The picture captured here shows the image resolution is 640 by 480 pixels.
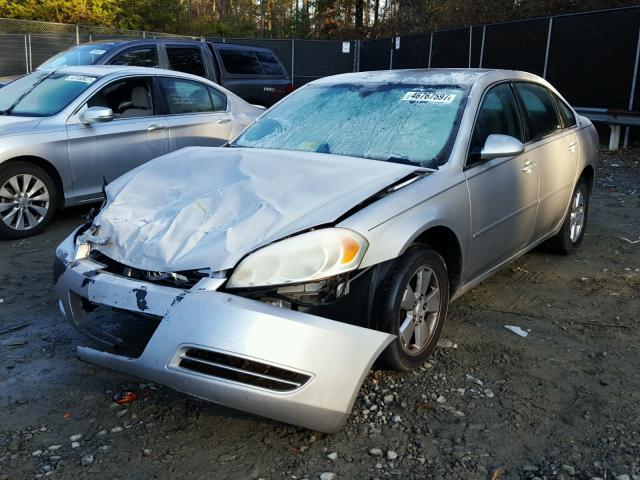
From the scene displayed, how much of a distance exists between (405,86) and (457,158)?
0.84 metres

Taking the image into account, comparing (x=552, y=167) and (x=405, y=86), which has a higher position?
(x=405, y=86)

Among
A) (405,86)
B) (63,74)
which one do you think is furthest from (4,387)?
(63,74)

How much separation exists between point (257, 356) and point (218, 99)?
5.71 metres

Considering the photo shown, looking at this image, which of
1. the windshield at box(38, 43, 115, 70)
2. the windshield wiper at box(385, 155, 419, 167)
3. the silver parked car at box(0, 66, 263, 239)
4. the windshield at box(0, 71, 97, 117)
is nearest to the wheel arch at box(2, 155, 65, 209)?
the silver parked car at box(0, 66, 263, 239)

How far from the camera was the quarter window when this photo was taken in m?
7.16

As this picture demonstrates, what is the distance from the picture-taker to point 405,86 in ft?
14.1

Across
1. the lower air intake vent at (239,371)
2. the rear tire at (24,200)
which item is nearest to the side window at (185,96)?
the rear tire at (24,200)

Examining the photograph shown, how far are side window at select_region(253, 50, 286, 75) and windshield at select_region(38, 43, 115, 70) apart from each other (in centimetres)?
285

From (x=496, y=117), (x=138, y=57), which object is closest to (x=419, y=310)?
(x=496, y=117)

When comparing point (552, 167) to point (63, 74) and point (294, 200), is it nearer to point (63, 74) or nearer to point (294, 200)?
point (294, 200)

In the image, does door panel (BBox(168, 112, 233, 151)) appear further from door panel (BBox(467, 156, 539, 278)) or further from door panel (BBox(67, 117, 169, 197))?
door panel (BBox(467, 156, 539, 278))

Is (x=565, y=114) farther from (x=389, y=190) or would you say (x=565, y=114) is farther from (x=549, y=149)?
(x=389, y=190)

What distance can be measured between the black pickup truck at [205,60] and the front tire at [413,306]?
260 inches

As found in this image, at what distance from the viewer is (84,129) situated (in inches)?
247
